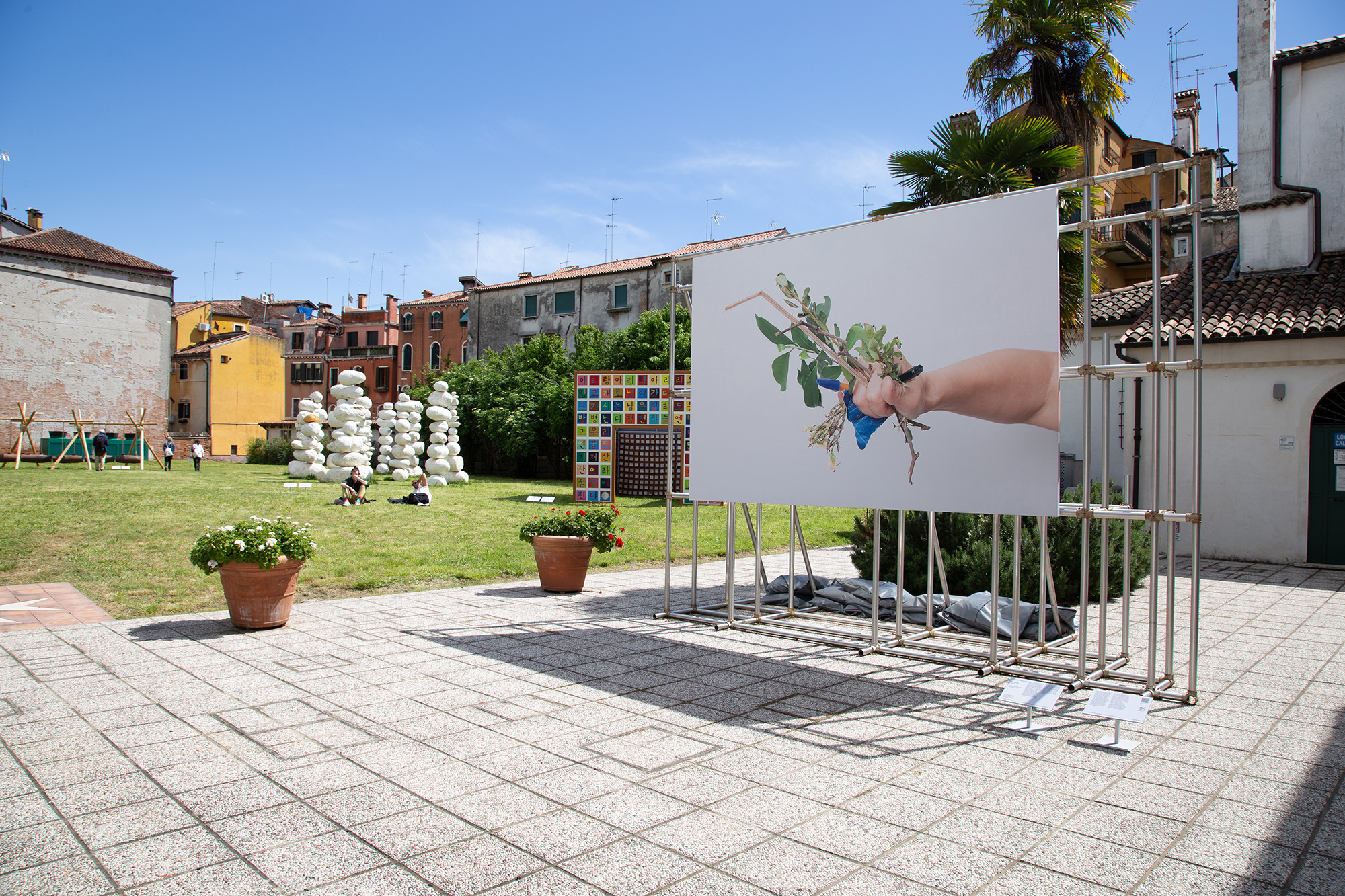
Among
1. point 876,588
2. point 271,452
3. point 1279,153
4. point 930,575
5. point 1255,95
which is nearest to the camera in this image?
point 876,588

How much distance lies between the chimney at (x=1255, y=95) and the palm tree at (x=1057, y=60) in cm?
468

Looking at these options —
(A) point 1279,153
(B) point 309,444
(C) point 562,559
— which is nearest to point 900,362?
(C) point 562,559

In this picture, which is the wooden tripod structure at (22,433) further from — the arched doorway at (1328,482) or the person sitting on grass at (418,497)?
the arched doorway at (1328,482)

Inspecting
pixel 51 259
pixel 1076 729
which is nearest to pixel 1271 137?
pixel 1076 729

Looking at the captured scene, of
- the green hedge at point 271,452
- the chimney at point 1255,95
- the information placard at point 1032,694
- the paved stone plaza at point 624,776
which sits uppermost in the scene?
the chimney at point 1255,95

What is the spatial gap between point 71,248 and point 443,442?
2708 cm

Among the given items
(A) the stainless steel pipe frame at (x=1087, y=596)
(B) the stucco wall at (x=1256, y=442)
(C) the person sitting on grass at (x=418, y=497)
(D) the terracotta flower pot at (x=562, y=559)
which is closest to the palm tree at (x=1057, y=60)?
(B) the stucco wall at (x=1256, y=442)

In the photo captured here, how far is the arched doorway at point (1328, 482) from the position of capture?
1331cm

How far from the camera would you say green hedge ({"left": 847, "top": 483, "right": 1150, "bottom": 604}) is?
8828 millimetres

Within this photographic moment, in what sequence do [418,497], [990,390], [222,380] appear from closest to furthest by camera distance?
[990,390] < [418,497] < [222,380]

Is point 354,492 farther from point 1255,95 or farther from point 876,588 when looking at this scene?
point 1255,95

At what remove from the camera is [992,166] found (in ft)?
33.6

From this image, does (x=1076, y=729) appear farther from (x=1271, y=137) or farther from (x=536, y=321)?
(x=536, y=321)

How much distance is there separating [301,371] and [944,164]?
55137 millimetres
